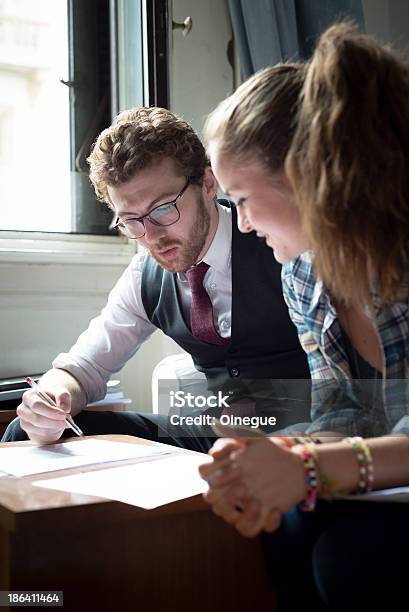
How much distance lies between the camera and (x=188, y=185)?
1538 millimetres

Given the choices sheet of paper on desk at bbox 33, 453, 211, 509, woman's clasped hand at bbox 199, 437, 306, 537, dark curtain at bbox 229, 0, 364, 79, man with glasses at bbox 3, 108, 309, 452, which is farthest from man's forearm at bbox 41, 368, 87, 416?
dark curtain at bbox 229, 0, 364, 79

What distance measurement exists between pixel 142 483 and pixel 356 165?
1.69 ft

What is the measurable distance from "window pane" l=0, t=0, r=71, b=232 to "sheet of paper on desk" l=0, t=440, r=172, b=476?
3.62 feet

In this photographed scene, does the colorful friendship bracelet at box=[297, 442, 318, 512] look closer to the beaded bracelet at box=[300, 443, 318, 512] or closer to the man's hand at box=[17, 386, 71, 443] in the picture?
the beaded bracelet at box=[300, 443, 318, 512]

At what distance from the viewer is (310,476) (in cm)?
80

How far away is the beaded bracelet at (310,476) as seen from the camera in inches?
31.6

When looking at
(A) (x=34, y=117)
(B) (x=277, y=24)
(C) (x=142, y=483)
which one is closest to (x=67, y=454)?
(C) (x=142, y=483)

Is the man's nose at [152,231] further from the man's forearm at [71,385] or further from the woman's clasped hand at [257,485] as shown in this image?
the woman's clasped hand at [257,485]

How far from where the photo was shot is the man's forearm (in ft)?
4.96

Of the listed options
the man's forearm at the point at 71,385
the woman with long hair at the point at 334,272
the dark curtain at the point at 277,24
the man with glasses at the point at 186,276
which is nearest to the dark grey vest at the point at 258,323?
the man with glasses at the point at 186,276

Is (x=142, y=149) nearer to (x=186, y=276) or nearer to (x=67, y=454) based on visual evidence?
(x=186, y=276)

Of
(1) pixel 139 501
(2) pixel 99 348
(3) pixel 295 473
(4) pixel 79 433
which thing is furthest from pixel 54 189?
(3) pixel 295 473

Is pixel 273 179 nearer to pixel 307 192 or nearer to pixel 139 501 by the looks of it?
pixel 307 192

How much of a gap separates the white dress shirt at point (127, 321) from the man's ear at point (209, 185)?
34mm
